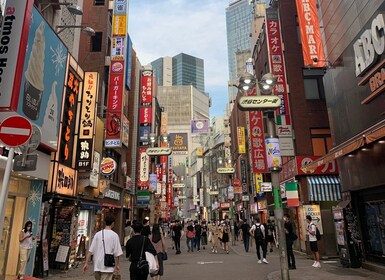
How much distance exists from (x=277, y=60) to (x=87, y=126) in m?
13.6

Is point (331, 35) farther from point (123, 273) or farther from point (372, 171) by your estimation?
point (123, 273)

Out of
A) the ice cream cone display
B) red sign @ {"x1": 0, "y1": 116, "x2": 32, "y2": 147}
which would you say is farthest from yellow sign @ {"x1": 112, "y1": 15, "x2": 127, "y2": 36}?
red sign @ {"x1": 0, "y1": 116, "x2": 32, "y2": 147}

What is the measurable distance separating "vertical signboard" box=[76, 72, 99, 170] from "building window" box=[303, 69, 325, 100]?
13780mm

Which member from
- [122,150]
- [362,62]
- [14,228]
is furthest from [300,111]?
[14,228]

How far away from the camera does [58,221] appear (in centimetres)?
1459

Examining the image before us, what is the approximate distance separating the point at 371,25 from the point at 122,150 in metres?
21.5

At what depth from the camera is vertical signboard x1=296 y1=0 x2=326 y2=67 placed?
1631 cm

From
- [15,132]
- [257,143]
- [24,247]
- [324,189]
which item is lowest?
[24,247]

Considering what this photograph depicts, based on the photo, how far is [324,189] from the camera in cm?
1928

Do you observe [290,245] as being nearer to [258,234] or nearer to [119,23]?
[258,234]

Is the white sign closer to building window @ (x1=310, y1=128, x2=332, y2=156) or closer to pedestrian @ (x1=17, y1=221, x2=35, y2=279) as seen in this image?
building window @ (x1=310, y1=128, x2=332, y2=156)

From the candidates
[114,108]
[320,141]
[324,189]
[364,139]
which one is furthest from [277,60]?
[364,139]

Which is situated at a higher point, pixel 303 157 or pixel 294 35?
pixel 294 35

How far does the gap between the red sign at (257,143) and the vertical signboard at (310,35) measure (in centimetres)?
1100
